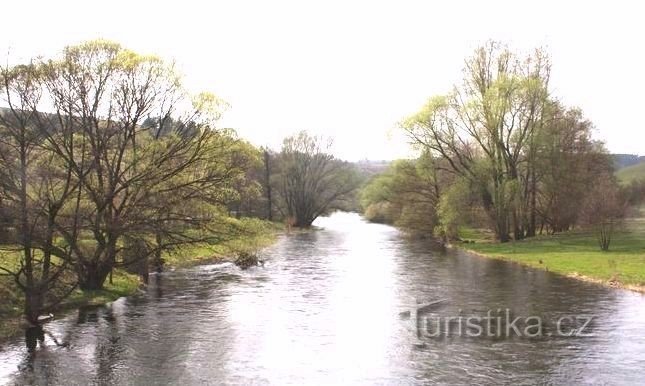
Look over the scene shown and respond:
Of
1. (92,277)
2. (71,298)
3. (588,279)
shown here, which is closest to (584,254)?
(588,279)

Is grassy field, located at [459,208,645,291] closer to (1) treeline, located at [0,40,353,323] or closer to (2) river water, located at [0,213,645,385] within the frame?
(2) river water, located at [0,213,645,385]

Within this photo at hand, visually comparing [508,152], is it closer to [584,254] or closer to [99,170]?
[584,254]

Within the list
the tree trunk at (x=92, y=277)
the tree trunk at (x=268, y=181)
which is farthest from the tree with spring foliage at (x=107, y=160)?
the tree trunk at (x=268, y=181)

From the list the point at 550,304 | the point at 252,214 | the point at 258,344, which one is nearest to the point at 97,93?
the point at 258,344

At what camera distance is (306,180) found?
100 metres

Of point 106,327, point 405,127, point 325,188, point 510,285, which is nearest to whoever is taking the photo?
point 106,327

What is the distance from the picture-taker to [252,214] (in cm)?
9469

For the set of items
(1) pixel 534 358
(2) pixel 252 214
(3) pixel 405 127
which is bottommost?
(1) pixel 534 358

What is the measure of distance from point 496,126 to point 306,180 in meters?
49.7

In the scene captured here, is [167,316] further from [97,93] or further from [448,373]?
[448,373]

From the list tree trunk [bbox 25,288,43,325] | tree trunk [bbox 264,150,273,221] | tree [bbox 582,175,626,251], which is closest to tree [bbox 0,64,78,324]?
tree trunk [bbox 25,288,43,325]

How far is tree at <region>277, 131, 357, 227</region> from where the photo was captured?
98.9m

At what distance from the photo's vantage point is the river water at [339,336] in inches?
677

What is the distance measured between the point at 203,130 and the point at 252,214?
62.0 metres
